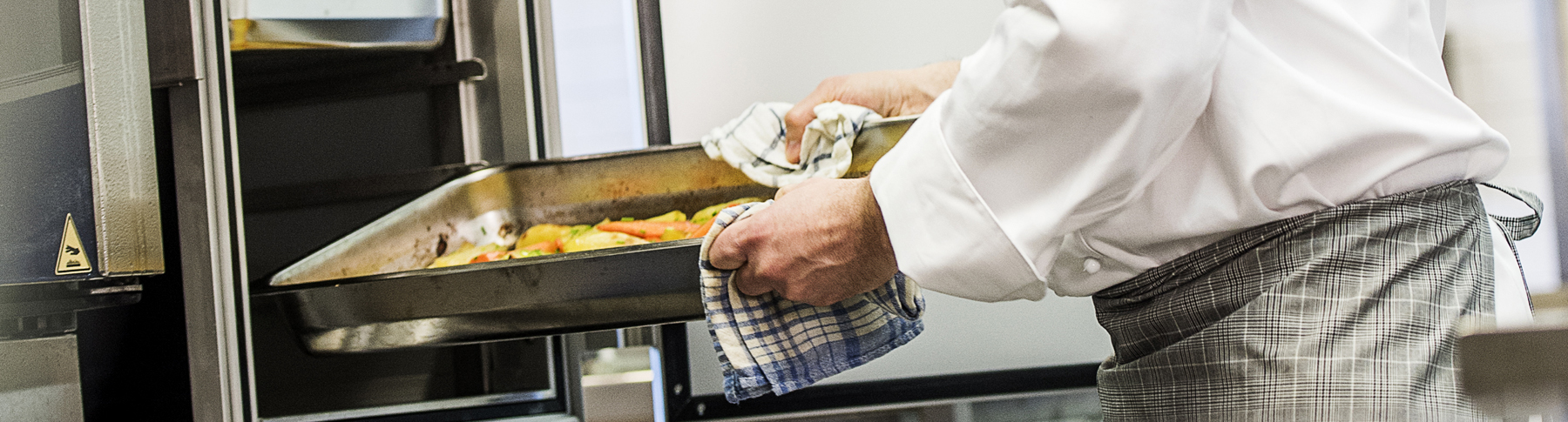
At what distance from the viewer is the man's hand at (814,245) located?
0.72 meters

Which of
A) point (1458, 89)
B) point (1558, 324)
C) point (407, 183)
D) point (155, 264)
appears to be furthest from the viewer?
point (1458, 89)

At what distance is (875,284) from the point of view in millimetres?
775

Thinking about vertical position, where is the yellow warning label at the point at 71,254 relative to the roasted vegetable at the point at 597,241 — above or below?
above

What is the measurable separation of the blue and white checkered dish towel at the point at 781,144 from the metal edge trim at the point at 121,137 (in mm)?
610

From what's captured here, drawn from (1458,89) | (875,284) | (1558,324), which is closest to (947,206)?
(875,284)

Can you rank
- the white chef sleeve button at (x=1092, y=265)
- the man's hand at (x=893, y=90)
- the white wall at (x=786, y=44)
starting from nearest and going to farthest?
1. the white chef sleeve button at (x=1092, y=265)
2. the man's hand at (x=893, y=90)
3. the white wall at (x=786, y=44)

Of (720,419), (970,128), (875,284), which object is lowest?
(720,419)

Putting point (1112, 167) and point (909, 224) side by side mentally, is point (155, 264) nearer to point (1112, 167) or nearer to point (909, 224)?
point (909, 224)

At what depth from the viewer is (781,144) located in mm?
1222

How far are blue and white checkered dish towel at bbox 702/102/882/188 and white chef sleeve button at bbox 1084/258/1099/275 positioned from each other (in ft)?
1.38

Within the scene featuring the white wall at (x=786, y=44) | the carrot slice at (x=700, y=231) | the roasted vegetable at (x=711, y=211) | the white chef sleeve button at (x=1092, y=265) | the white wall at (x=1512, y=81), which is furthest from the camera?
the white wall at (x=1512, y=81)

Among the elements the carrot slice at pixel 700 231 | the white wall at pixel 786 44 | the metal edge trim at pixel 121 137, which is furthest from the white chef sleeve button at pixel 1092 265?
the white wall at pixel 786 44

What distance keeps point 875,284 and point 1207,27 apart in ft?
1.05

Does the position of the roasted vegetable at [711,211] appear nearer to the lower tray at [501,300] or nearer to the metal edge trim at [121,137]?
the lower tray at [501,300]
